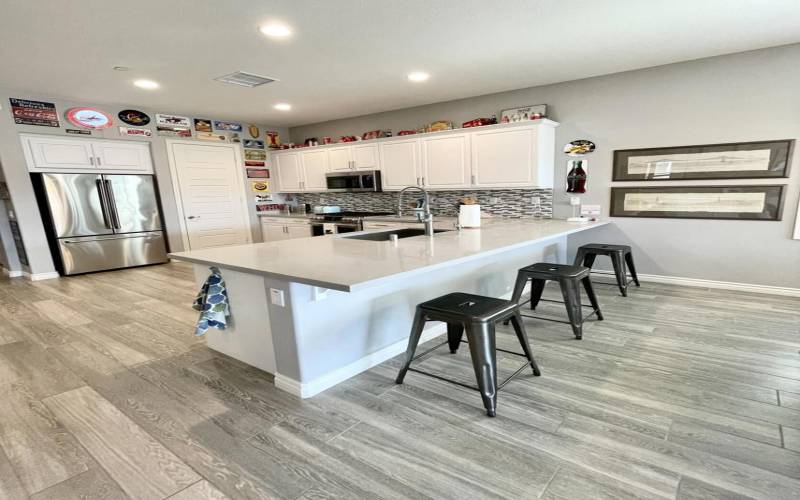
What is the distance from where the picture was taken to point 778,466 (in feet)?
4.91

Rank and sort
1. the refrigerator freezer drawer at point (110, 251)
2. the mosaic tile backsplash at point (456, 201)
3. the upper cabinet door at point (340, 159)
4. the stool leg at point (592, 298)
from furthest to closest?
the upper cabinet door at point (340, 159) → the refrigerator freezer drawer at point (110, 251) → the mosaic tile backsplash at point (456, 201) → the stool leg at point (592, 298)

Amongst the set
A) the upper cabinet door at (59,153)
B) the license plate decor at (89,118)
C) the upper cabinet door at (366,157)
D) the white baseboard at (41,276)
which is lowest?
the white baseboard at (41,276)

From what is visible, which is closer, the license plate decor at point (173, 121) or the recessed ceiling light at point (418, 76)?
the recessed ceiling light at point (418, 76)

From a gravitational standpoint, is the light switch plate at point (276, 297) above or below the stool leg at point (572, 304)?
above

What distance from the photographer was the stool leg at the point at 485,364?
6.12 feet

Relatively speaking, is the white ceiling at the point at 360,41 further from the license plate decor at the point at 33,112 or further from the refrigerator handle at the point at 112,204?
the refrigerator handle at the point at 112,204

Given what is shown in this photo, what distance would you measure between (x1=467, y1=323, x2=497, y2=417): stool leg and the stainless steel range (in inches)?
148

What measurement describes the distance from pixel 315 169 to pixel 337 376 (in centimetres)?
480

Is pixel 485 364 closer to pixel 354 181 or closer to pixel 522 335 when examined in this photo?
pixel 522 335

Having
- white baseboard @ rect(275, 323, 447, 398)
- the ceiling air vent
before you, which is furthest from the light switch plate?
the ceiling air vent

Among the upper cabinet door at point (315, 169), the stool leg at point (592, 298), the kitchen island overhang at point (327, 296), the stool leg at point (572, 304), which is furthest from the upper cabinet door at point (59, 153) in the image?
the stool leg at point (592, 298)

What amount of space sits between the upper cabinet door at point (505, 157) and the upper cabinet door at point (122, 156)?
189 inches

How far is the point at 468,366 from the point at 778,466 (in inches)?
55.6

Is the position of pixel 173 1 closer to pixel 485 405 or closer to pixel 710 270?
pixel 485 405
